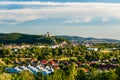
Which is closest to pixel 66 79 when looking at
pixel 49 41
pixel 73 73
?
pixel 73 73

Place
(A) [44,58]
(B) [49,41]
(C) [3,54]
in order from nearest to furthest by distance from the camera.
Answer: (A) [44,58] → (C) [3,54] → (B) [49,41]

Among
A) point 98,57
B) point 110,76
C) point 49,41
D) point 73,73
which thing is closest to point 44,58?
point 98,57

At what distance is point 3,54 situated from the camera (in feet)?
350

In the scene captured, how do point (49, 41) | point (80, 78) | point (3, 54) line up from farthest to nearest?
point (49, 41)
point (3, 54)
point (80, 78)

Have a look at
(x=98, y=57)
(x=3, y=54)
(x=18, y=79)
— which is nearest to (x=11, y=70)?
(x=18, y=79)

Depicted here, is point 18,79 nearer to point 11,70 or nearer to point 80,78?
point 80,78

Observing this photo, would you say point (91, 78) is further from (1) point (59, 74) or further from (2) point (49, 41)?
(2) point (49, 41)

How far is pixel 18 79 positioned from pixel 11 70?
2316 centimetres

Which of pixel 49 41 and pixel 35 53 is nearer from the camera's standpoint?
pixel 35 53

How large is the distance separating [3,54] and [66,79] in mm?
64383

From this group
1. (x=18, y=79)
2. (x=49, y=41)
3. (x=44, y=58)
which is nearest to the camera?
(x=18, y=79)

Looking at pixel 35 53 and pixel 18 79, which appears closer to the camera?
pixel 18 79

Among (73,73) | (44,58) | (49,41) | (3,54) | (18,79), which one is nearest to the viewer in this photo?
(18,79)

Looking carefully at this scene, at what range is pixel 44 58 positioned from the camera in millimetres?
93438
